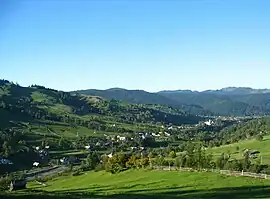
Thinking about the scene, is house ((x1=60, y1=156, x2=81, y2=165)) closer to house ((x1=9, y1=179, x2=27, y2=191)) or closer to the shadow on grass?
house ((x1=9, y1=179, x2=27, y2=191))

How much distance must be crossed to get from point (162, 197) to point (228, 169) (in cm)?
3332

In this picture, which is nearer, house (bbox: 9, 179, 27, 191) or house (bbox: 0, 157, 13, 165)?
house (bbox: 9, 179, 27, 191)

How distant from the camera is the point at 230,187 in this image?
188 ft

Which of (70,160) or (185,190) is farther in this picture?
(70,160)

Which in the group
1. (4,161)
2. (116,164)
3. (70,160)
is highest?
(116,164)

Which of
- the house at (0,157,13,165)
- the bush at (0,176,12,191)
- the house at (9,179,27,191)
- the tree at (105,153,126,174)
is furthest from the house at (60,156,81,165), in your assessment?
the house at (9,179,27,191)

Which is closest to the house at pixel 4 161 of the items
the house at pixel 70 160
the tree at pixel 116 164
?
the house at pixel 70 160

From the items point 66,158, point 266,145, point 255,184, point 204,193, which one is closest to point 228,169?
point 255,184

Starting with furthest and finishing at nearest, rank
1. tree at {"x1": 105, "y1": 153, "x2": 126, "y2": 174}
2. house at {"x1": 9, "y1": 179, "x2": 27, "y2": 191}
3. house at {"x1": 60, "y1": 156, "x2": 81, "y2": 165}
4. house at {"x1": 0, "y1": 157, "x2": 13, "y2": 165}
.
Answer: house at {"x1": 60, "y1": 156, "x2": 81, "y2": 165} < house at {"x1": 0, "y1": 157, "x2": 13, "y2": 165} < tree at {"x1": 105, "y1": 153, "x2": 126, "y2": 174} < house at {"x1": 9, "y1": 179, "x2": 27, "y2": 191}

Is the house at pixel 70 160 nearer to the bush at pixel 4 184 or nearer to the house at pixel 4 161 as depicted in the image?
the house at pixel 4 161

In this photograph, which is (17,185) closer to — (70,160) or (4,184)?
(4,184)

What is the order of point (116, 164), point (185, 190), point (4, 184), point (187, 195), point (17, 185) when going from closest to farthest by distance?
point (187, 195)
point (185, 190)
point (17, 185)
point (4, 184)
point (116, 164)

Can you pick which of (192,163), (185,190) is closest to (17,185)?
(185,190)

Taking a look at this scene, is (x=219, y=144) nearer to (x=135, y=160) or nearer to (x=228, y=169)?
(x=135, y=160)
